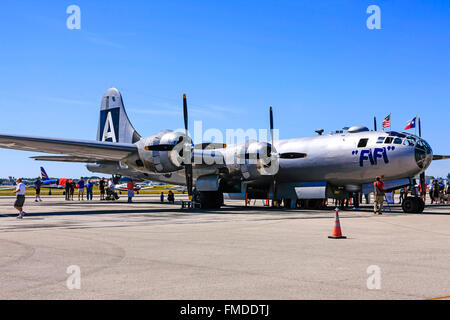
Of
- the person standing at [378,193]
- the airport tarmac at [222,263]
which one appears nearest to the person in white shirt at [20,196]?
the airport tarmac at [222,263]

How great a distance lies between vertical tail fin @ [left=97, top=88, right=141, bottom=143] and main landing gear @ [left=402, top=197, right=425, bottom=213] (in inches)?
783

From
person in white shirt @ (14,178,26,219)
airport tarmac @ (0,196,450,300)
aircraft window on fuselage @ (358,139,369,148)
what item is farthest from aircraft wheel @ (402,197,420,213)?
person in white shirt @ (14,178,26,219)

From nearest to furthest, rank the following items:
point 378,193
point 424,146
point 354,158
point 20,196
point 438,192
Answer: point 20,196, point 378,193, point 424,146, point 354,158, point 438,192

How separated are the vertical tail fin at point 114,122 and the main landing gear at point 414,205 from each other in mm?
19892

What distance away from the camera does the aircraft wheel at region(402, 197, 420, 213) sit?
22.2 meters

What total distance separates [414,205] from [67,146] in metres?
17.7

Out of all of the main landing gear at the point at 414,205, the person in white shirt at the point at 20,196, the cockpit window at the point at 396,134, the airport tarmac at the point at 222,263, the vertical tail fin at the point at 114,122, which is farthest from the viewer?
the vertical tail fin at the point at 114,122

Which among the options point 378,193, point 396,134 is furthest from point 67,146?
point 396,134

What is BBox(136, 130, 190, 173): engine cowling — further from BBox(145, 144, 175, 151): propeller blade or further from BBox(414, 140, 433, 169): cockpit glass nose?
BBox(414, 140, 433, 169): cockpit glass nose

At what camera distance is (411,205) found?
73.1ft

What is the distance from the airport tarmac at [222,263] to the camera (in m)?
5.86

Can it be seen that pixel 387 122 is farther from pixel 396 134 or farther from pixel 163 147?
pixel 163 147

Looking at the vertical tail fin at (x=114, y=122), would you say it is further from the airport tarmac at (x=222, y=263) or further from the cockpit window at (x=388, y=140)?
the airport tarmac at (x=222, y=263)
